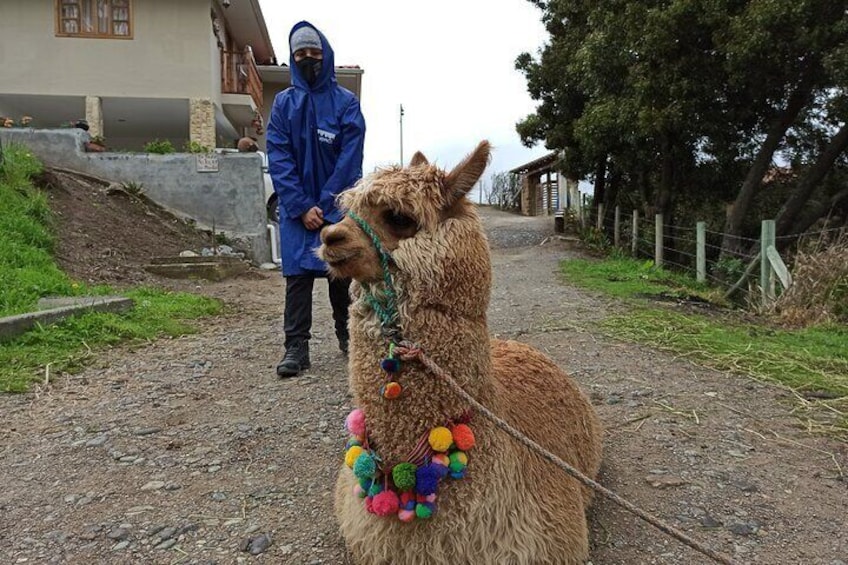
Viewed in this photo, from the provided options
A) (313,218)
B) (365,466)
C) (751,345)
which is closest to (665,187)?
(751,345)

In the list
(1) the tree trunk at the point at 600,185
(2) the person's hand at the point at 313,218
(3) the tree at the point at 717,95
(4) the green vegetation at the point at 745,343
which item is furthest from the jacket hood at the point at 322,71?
(1) the tree trunk at the point at 600,185

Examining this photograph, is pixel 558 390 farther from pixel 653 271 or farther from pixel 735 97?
pixel 735 97

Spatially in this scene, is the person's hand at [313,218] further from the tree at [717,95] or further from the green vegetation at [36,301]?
Answer: the tree at [717,95]

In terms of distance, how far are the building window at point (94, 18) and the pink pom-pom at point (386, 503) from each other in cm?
1699

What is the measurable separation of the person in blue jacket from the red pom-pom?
A: 89.1 inches

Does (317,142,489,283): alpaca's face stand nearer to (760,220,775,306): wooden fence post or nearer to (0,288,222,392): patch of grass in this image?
(0,288,222,392): patch of grass

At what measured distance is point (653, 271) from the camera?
11.1 meters

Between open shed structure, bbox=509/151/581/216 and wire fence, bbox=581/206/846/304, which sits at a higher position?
open shed structure, bbox=509/151/581/216

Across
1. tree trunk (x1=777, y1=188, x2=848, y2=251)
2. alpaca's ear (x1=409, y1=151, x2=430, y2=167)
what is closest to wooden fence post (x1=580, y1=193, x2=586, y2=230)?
tree trunk (x1=777, y1=188, x2=848, y2=251)

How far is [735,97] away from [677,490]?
10.2m

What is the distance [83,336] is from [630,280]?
8036 millimetres

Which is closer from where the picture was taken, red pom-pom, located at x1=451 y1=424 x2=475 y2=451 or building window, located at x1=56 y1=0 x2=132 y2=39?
red pom-pom, located at x1=451 y1=424 x2=475 y2=451

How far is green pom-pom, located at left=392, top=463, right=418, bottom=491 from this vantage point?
1629mm

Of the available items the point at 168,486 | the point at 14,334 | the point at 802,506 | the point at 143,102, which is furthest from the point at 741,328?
the point at 143,102
